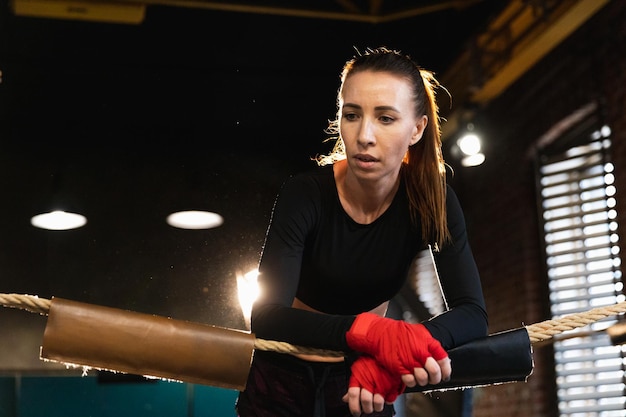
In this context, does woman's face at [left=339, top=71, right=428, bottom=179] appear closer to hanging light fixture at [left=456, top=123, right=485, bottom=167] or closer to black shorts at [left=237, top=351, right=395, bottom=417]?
black shorts at [left=237, top=351, right=395, bottom=417]

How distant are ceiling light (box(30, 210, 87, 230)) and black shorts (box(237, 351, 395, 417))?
2685mm

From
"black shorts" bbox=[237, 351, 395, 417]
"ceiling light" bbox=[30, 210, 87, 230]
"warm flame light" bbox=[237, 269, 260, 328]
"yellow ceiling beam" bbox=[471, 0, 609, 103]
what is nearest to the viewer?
"black shorts" bbox=[237, 351, 395, 417]

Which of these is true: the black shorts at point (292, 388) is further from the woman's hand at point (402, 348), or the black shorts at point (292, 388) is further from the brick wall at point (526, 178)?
the brick wall at point (526, 178)

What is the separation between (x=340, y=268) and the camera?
1.41 meters

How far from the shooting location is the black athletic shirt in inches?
52.2

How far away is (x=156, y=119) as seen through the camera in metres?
4.12

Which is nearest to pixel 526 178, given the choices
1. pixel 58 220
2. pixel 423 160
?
pixel 58 220

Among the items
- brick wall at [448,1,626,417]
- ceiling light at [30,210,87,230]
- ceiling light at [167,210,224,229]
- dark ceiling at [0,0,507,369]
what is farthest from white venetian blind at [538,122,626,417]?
ceiling light at [30,210,87,230]

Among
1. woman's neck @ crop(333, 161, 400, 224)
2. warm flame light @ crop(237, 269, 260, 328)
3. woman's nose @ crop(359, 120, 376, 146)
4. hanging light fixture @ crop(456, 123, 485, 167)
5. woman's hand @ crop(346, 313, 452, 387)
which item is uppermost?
hanging light fixture @ crop(456, 123, 485, 167)

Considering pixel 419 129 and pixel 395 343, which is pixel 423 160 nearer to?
pixel 419 129

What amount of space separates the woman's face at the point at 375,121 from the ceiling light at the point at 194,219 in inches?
93.3

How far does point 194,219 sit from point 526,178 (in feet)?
5.61

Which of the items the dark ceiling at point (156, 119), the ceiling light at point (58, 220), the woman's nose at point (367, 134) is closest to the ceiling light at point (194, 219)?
the dark ceiling at point (156, 119)

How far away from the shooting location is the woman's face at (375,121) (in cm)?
136
